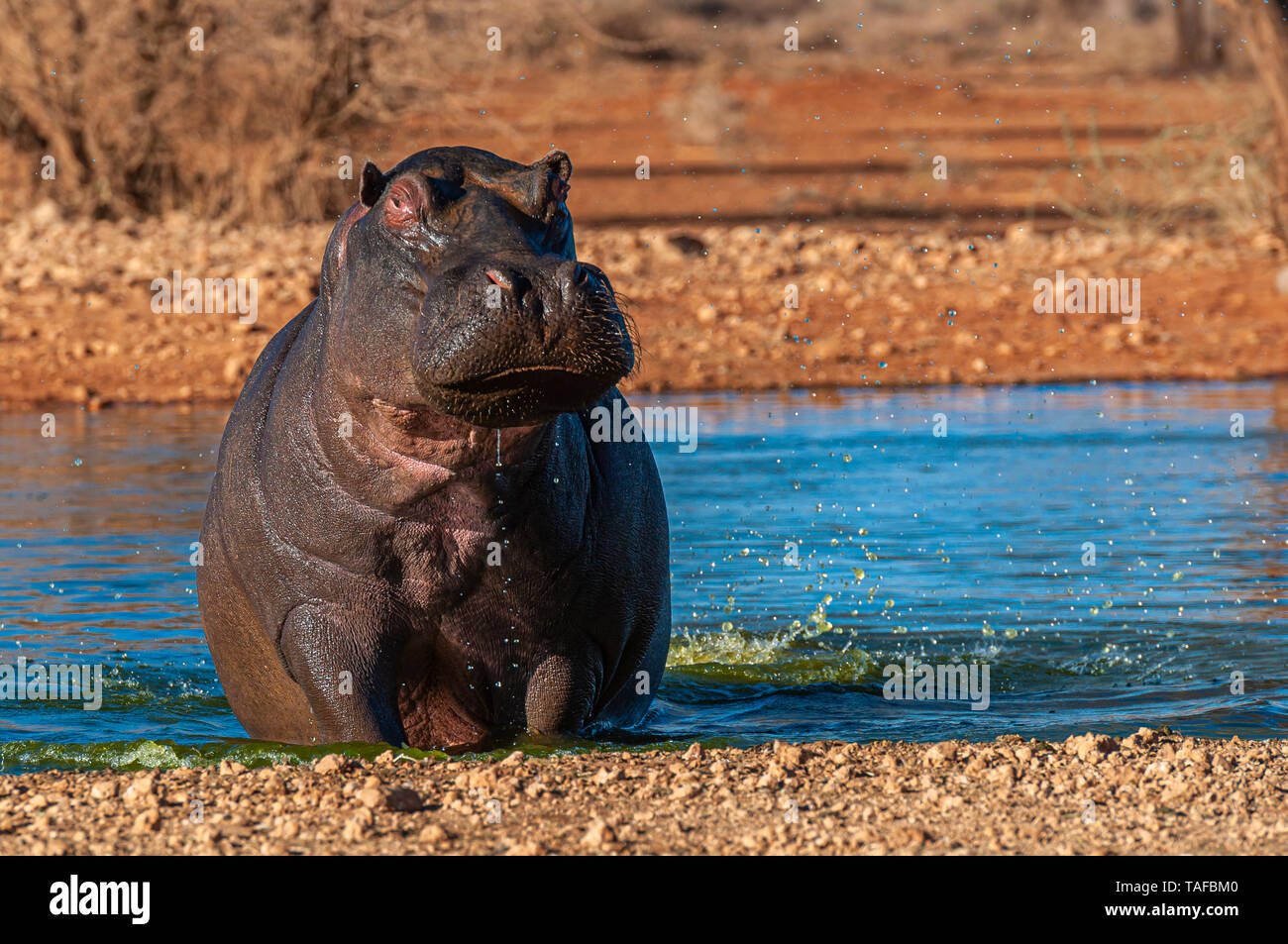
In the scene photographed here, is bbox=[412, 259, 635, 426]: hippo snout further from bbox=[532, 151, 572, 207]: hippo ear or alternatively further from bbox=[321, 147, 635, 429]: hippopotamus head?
bbox=[532, 151, 572, 207]: hippo ear

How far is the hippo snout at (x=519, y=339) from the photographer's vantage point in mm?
4465

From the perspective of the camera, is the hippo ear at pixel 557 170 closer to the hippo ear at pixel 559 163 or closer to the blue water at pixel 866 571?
the hippo ear at pixel 559 163

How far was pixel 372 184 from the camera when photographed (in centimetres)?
500

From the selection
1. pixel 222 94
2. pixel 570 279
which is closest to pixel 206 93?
pixel 222 94

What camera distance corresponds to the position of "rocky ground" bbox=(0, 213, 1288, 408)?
15.0m

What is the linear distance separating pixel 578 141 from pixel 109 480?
14.8 metres

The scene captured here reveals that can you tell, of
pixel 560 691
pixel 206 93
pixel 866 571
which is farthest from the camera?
pixel 206 93

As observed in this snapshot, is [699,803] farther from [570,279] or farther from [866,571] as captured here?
[866,571]

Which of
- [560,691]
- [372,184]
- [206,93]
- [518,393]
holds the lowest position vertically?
[560,691]

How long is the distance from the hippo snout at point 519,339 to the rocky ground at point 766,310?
9699mm

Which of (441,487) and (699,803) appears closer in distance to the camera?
(699,803)

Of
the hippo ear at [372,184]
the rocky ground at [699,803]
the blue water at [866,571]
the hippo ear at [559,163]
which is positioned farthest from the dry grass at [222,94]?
the rocky ground at [699,803]

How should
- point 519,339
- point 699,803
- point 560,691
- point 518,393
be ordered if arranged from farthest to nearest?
point 560,691 → point 699,803 → point 518,393 → point 519,339

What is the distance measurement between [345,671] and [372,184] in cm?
125
